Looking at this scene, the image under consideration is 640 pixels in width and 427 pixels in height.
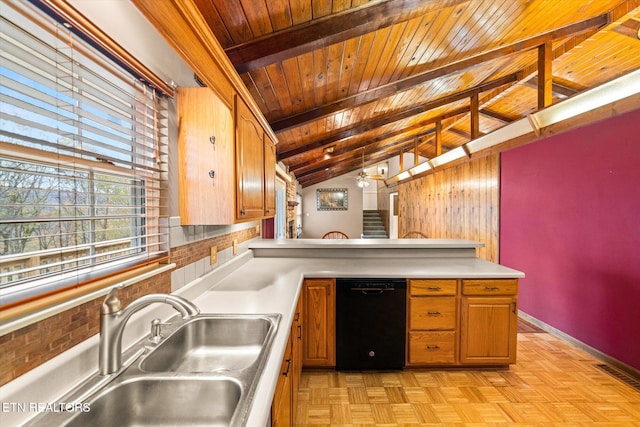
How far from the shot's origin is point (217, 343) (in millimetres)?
1335

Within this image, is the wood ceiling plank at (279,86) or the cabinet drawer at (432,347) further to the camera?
the cabinet drawer at (432,347)

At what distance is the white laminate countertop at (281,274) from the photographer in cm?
79

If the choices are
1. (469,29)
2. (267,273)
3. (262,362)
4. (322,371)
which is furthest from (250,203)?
(469,29)

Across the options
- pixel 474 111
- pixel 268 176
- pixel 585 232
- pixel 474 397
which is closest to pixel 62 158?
pixel 268 176

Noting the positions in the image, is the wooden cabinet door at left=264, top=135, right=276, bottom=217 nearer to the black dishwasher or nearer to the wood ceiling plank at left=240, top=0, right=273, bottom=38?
the wood ceiling plank at left=240, top=0, right=273, bottom=38

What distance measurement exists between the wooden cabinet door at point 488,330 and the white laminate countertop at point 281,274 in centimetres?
23

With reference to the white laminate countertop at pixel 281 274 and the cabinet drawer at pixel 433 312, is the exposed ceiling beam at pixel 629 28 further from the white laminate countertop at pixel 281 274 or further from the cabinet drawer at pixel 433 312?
the cabinet drawer at pixel 433 312

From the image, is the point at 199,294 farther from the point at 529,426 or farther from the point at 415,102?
the point at 415,102

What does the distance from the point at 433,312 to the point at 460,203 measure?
12.1 ft

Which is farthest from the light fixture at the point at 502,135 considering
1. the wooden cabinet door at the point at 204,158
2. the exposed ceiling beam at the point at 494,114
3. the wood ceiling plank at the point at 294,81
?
the wooden cabinet door at the point at 204,158

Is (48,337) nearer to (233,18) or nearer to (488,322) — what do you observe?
(233,18)

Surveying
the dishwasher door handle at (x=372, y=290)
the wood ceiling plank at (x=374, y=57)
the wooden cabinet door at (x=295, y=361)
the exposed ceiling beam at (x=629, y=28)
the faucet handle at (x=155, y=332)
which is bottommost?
the wooden cabinet door at (x=295, y=361)

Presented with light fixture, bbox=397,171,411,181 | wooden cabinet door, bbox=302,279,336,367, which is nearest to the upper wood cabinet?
wooden cabinet door, bbox=302,279,336,367

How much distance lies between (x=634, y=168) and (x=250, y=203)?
3123 mm
